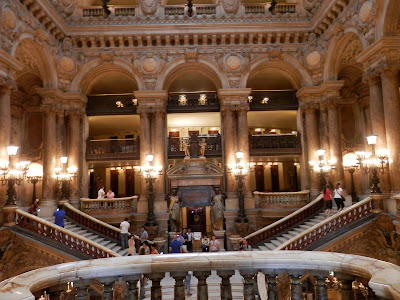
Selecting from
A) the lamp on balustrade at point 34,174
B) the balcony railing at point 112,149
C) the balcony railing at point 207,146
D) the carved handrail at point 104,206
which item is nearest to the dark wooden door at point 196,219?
the balcony railing at point 207,146

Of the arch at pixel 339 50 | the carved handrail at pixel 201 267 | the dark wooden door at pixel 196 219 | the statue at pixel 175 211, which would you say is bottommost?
the dark wooden door at pixel 196 219

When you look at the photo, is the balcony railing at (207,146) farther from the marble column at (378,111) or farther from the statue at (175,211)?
the marble column at (378,111)

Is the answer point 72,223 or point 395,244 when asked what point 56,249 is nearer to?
point 72,223

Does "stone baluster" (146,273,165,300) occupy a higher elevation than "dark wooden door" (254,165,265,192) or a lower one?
lower

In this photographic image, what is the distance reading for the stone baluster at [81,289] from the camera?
135 inches

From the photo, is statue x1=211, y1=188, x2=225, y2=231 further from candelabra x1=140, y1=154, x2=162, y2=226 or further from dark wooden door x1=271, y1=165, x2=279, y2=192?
dark wooden door x1=271, y1=165, x2=279, y2=192

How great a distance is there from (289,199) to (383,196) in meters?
5.98

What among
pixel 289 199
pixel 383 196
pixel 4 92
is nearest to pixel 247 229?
pixel 289 199

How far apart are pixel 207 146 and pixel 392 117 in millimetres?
10375

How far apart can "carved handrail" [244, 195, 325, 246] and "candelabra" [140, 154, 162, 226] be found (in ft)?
15.9

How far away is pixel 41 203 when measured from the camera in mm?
16438

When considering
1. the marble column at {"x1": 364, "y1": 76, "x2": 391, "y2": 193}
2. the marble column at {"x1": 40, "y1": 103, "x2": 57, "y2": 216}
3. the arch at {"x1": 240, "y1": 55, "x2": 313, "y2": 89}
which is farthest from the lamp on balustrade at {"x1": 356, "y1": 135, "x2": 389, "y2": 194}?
the marble column at {"x1": 40, "y1": 103, "x2": 57, "y2": 216}

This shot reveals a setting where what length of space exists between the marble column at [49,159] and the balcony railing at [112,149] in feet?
7.92

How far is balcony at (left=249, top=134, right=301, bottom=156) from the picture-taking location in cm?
1950
